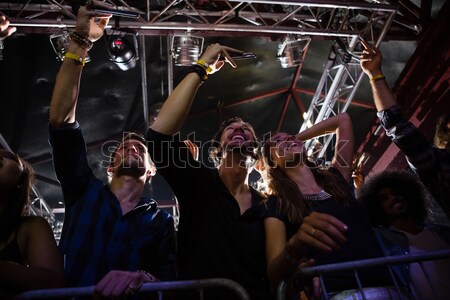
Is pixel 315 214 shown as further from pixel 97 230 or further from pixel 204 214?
pixel 97 230

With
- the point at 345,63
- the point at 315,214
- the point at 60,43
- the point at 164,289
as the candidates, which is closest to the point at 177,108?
the point at 164,289

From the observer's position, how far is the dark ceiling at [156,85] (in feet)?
15.1

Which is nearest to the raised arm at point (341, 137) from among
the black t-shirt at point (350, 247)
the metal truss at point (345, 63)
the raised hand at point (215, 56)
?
the black t-shirt at point (350, 247)

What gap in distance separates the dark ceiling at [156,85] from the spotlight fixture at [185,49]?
0.11 meters

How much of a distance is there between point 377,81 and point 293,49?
7.60 ft

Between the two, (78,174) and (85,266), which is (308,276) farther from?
(78,174)

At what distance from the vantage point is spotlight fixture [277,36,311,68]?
4.74 meters

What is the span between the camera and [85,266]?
197 centimetres

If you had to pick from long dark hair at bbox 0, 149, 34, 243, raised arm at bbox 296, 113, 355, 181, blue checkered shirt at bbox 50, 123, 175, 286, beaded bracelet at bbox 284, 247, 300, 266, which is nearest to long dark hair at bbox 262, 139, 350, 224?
raised arm at bbox 296, 113, 355, 181

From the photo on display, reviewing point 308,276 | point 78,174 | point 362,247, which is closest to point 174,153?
point 78,174

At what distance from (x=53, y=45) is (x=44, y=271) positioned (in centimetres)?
329

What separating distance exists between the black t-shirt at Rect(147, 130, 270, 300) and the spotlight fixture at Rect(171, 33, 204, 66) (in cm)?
266

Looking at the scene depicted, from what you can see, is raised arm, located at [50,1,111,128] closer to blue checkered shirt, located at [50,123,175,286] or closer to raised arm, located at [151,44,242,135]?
blue checkered shirt, located at [50,123,175,286]

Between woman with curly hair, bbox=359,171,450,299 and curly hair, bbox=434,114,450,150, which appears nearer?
woman with curly hair, bbox=359,171,450,299
